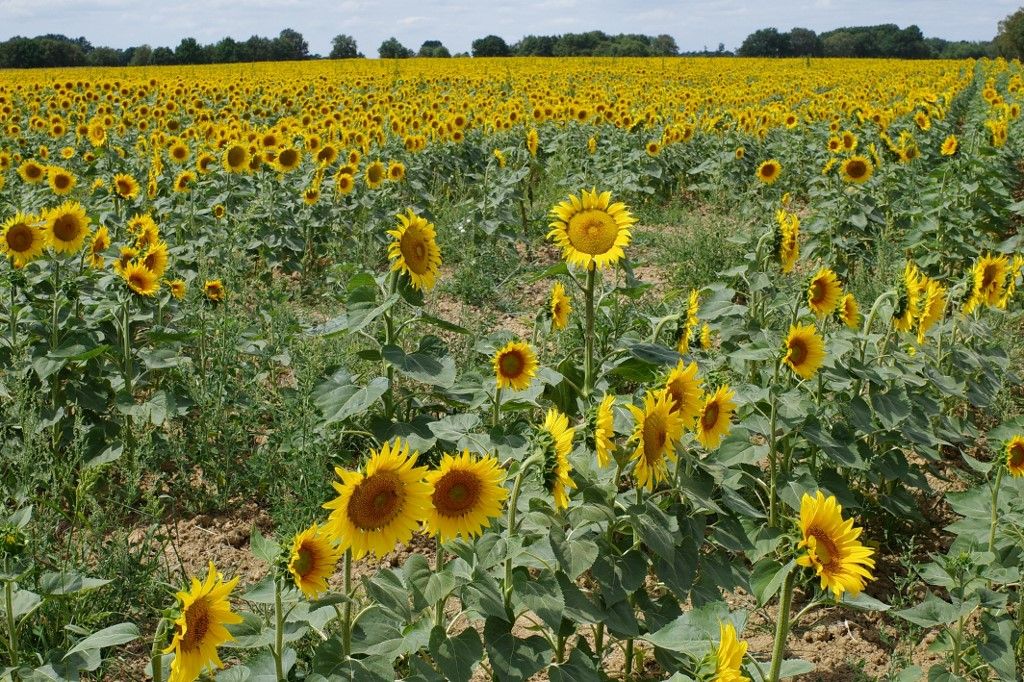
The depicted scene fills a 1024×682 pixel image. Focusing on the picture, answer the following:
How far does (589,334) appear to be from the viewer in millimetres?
2828

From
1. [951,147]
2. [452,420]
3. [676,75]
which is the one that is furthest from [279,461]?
[676,75]

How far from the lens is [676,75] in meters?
26.6

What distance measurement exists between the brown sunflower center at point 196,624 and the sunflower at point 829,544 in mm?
1280

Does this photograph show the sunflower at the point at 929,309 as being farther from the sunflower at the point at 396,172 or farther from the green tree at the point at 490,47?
the green tree at the point at 490,47

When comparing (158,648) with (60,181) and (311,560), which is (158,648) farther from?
(60,181)

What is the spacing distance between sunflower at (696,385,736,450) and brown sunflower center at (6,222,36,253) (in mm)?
3279

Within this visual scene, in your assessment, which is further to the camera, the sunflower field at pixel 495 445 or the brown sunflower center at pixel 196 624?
the sunflower field at pixel 495 445

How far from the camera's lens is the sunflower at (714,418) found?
8.09ft

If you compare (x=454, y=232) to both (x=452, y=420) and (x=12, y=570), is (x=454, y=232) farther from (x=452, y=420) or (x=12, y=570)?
(x=12, y=570)

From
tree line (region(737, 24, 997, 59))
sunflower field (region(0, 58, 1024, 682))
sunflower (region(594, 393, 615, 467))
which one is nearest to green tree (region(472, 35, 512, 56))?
tree line (region(737, 24, 997, 59))

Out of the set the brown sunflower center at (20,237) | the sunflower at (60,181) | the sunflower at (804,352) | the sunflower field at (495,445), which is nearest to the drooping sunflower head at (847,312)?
the sunflower field at (495,445)

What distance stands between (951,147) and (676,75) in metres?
20.1

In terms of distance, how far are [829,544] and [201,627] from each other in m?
1.37

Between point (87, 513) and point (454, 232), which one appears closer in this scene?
point (87, 513)
